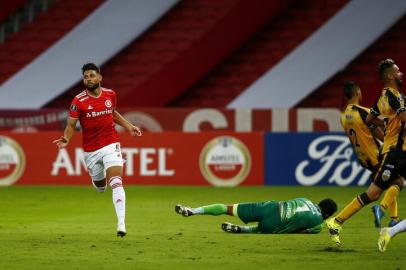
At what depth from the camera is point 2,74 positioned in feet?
95.1

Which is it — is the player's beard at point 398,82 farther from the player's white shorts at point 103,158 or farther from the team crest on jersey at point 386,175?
the player's white shorts at point 103,158

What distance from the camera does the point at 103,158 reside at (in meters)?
12.7

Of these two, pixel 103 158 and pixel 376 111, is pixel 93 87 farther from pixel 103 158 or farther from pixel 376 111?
pixel 376 111

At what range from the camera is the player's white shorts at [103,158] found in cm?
1263

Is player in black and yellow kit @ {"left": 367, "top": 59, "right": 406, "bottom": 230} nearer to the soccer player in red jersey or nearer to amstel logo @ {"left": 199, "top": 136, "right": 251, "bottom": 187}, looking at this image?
the soccer player in red jersey

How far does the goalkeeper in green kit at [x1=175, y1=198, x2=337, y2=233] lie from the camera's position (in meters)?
12.0

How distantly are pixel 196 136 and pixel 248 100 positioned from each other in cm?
527

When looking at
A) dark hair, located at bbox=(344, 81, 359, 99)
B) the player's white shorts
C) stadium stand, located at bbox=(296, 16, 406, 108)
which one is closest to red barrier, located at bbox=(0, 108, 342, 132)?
stadium stand, located at bbox=(296, 16, 406, 108)

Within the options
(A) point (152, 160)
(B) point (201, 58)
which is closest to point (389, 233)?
(A) point (152, 160)

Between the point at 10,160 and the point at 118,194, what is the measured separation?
10.1 metres

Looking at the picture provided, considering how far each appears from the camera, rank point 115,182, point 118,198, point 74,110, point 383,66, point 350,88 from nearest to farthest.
→ point 383,66 < point 118,198 < point 115,182 < point 74,110 < point 350,88

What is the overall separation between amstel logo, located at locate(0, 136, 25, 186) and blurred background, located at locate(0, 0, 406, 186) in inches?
117

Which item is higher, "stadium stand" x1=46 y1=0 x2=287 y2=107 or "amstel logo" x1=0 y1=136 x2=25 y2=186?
"stadium stand" x1=46 y1=0 x2=287 y2=107

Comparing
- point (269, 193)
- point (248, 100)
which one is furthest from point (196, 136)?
point (248, 100)
